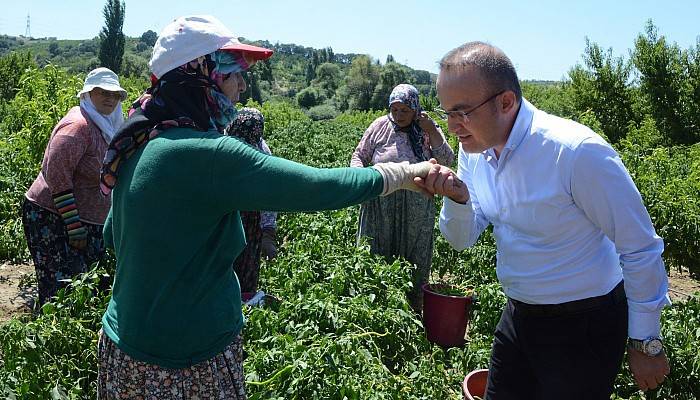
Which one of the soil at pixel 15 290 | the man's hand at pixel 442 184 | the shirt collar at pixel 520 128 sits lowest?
the soil at pixel 15 290

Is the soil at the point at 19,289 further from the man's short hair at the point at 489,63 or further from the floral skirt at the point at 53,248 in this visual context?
the man's short hair at the point at 489,63

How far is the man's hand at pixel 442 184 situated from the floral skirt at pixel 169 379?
33.1 inches

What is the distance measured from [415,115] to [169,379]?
129 inches

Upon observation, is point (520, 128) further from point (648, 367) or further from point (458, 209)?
point (648, 367)

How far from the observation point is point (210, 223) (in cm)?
171

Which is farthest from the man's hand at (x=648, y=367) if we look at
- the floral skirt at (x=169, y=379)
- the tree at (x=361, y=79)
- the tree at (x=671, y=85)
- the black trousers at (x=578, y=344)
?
the tree at (x=361, y=79)

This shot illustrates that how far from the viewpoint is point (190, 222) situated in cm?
169

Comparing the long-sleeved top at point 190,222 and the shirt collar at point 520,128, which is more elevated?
the shirt collar at point 520,128

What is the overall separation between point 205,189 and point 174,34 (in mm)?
466

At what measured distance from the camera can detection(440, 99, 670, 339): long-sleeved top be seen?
195 centimetres

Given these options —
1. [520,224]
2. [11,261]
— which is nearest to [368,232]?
[520,224]

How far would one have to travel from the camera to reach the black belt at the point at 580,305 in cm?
215

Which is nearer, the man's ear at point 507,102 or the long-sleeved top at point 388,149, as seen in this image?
the man's ear at point 507,102

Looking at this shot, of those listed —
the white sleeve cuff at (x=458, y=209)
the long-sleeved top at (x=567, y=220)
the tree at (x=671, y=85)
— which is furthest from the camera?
the tree at (x=671, y=85)
